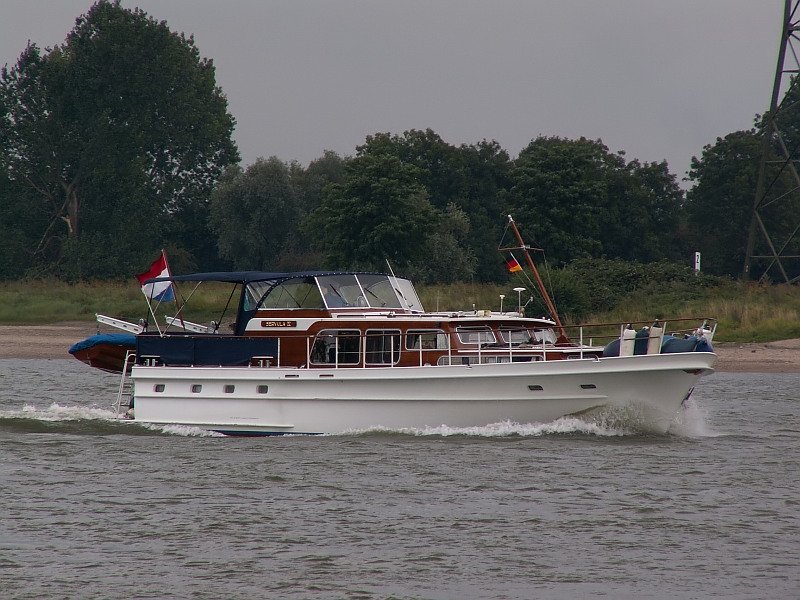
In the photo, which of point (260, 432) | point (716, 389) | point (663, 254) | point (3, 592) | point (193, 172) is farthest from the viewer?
point (193, 172)

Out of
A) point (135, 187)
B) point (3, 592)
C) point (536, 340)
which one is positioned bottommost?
point (3, 592)

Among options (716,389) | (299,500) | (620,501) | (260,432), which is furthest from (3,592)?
(716,389)

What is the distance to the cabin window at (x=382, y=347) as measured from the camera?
23.5m

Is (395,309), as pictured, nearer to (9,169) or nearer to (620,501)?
(620,501)

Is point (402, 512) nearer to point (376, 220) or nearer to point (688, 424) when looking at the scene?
point (688, 424)

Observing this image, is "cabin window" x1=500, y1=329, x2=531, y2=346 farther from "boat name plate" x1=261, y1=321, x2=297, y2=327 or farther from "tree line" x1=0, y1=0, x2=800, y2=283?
"tree line" x1=0, y1=0, x2=800, y2=283

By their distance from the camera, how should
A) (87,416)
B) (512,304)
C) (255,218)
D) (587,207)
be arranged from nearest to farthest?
(87,416)
(512,304)
(587,207)
(255,218)

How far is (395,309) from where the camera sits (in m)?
24.5

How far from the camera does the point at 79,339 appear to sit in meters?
46.3

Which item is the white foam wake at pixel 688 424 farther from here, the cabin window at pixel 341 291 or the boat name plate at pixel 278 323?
the boat name plate at pixel 278 323

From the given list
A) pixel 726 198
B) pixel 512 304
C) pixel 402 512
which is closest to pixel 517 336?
pixel 402 512

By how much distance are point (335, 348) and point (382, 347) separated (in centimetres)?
87

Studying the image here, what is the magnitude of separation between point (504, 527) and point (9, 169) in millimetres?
60185

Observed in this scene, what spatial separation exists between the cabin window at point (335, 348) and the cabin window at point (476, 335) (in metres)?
1.96
